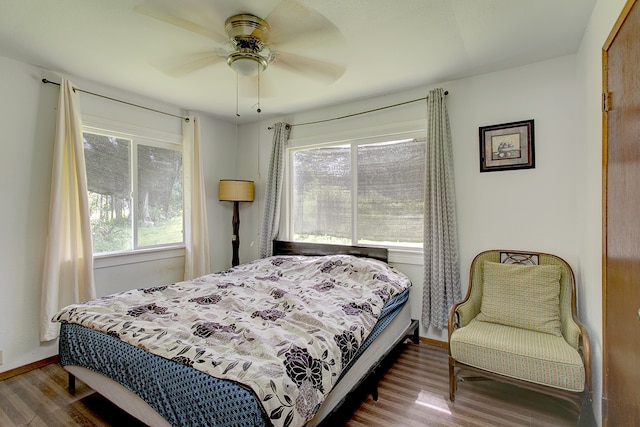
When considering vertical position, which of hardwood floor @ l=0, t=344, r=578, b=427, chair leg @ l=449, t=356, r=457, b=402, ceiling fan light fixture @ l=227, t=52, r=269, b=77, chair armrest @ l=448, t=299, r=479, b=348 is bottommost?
hardwood floor @ l=0, t=344, r=578, b=427

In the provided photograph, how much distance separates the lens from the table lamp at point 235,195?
3.82 m

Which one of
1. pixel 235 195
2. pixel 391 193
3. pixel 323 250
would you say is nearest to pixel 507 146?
pixel 391 193

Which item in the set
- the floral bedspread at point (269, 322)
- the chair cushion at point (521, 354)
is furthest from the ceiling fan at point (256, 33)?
the chair cushion at point (521, 354)

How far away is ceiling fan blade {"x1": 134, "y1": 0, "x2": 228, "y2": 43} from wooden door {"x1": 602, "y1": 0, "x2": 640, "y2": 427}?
2091mm

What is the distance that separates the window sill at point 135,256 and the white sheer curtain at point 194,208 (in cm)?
16

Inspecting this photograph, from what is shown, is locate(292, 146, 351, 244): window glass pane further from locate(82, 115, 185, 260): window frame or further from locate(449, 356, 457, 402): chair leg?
locate(449, 356, 457, 402): chair leg

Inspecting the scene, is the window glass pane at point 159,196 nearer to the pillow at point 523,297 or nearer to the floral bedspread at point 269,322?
the floral bedspread at point 269,322

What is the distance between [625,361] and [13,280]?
393 centimetres

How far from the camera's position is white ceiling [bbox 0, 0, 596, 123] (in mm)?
1796

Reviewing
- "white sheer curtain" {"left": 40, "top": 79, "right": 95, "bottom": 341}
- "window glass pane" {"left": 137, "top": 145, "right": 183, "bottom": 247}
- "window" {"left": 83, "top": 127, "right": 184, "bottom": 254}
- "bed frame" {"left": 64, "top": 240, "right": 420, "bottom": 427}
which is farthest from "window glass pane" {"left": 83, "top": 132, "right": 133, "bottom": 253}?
"bed frame" {"left": 64, "top": 240, "right": 420, "bottom": 427}

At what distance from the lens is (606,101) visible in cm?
154

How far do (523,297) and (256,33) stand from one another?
2.58m

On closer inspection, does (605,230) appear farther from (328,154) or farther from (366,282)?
(328,154)

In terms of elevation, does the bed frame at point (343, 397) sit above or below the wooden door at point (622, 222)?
below
